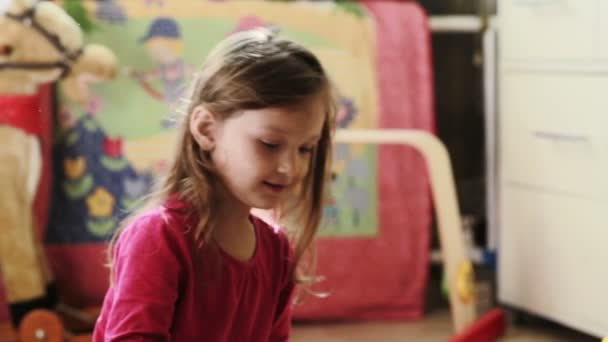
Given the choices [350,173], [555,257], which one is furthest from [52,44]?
[555,257]

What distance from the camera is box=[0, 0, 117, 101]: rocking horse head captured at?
1512 mm

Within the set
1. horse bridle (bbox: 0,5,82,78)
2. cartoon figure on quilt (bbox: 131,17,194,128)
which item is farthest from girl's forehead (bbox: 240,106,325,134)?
cartoon figure on quilt (bbox: 131,17,194,128)

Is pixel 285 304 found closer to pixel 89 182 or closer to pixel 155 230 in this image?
pixel 155 230

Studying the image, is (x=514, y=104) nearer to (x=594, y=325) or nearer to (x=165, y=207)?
(x=594, y=325)

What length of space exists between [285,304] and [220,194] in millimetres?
214

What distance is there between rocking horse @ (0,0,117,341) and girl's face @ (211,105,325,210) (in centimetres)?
68

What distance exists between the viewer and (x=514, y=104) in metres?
1.75

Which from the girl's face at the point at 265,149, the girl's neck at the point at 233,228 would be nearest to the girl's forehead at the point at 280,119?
the girl's face at the point at 265,149

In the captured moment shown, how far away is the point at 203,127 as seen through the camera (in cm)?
100

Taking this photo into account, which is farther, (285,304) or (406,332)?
(406,332)

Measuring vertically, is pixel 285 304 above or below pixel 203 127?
below

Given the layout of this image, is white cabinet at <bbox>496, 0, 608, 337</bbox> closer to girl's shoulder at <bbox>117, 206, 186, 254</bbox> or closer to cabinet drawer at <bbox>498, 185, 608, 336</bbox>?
cabinet drawer at <bbox>498, 185, 608, 336</bbox>

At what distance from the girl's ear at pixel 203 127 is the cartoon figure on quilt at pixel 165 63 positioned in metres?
0.78

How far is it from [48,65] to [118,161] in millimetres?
275
